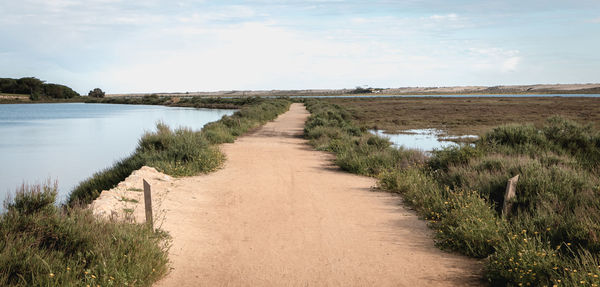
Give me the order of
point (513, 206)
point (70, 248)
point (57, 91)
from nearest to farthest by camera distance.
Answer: point (70, 248), point (513, 206), point (57, 91)

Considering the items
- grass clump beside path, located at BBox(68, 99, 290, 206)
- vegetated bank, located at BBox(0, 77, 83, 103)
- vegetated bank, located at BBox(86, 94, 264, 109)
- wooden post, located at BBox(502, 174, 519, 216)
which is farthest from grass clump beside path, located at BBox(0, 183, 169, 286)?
vegetated bank, located at BBox(0, 77, 83, 103)

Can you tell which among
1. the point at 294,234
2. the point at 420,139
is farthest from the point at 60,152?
the point at 420,139

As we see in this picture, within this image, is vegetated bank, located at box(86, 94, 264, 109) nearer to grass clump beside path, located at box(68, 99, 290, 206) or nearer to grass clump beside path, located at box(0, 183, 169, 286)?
grass clump beside path, located at box(68, 99, 290, 206)

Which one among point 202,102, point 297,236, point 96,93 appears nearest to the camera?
point 297,236

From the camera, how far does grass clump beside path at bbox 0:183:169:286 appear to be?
399 centimetres

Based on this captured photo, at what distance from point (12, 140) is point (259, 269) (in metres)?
27.9

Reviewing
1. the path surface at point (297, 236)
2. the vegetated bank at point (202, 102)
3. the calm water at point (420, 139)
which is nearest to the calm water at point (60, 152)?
the path surface at point (297, 236)

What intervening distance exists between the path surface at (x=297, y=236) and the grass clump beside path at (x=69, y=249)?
1.41ft

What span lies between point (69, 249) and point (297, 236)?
315 centimetres

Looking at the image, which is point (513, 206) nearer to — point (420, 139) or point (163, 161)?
point (163, 161)

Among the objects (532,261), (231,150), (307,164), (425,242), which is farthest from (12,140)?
(532,261)

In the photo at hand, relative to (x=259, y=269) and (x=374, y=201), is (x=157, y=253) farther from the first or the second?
(x=374, y=201)

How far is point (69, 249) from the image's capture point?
4578 mm

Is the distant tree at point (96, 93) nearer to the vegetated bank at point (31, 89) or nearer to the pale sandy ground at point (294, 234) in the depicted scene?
the vegetated bank at point (31, 89)
